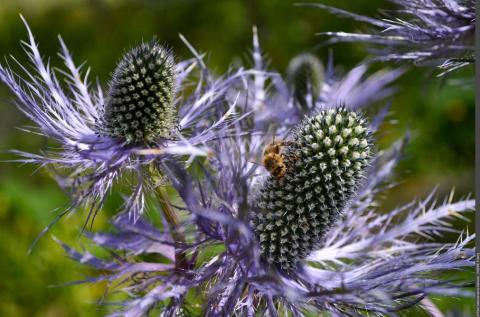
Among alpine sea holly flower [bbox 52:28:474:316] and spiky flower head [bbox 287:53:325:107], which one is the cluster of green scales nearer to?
alpine sea holly flower [bbox 52:28:474:316]

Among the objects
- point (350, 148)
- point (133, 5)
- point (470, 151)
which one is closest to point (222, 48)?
point (133, 5)

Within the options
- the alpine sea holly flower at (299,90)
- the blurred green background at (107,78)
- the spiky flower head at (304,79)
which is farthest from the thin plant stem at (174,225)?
the blurred green background at (107,78)

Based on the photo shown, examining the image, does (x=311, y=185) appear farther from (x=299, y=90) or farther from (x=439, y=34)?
(x=299, y=90)

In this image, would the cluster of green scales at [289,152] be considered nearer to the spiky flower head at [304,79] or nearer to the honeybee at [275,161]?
the honeybee at [275,161]

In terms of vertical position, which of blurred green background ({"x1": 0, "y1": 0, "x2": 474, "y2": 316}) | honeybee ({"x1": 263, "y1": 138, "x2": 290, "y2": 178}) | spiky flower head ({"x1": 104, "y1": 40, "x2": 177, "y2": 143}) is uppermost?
spiky flower head ({"x1": 104, "y1": 40, "x2": 177, "y2": 143})

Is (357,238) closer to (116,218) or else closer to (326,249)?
(326,249)

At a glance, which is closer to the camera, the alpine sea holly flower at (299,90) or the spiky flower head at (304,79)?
the alpine sea holly flower at (299,90)

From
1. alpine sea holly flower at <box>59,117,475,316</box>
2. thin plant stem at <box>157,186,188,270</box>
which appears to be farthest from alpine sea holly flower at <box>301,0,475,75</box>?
thin plant stem at <box>157,186,188,270</box>

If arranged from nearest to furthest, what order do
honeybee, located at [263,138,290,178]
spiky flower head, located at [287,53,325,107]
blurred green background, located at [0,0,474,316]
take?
honeybee, located at [263,138,290,178] → spiky flower head, located at [287,53,325,107] → blurred green background, located at [0,0,474,316]
